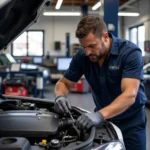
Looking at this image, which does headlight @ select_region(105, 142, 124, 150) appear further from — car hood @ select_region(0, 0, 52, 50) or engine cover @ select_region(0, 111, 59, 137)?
car hood @ select_region(0, 0, 52, 50)

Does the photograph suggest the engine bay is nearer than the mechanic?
Yes

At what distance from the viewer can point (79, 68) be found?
2033 millimetres

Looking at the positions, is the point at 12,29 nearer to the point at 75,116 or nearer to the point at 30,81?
the point at 75,116

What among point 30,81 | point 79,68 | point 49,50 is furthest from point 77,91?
point 79,68

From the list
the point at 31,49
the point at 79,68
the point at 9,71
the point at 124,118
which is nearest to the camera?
the point at 124,118

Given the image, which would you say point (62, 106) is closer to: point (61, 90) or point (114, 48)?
point (61, 90)

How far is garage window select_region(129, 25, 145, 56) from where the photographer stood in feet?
35.4

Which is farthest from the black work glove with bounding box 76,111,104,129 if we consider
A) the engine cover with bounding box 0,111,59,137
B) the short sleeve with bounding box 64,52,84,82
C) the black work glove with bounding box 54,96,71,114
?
the short sleeve with bounding box 64,52,84,82

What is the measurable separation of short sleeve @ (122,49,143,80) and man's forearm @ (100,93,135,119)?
15 centimetres

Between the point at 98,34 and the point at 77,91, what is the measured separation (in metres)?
6.31

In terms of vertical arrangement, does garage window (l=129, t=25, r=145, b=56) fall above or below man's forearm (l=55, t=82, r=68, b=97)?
above

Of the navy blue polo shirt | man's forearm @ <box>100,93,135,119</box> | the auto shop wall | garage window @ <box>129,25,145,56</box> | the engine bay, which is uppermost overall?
the auto shop wall

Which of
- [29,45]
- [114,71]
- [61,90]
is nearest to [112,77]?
[114,71]

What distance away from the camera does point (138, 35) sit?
11.3 meters
